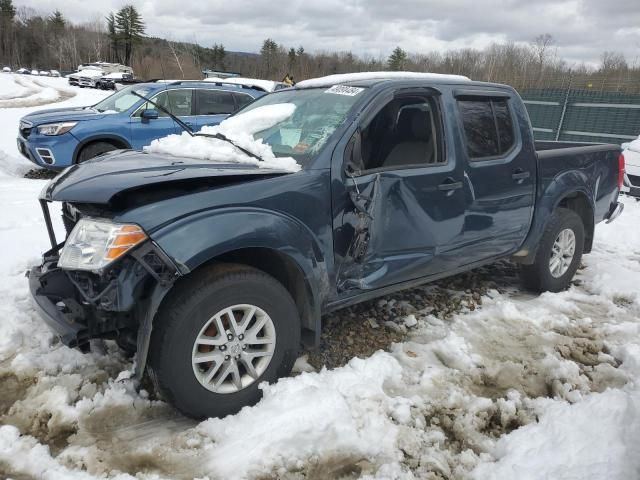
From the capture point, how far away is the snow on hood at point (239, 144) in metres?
2.99

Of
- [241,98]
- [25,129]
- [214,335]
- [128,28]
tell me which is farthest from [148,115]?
[128,28]

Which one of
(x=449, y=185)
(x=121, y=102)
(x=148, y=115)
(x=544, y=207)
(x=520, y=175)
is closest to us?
(x=449, y=185)

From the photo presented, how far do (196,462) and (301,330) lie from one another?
989 millimetres

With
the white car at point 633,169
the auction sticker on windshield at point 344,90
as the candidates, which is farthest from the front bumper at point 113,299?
the white car at point 633,169

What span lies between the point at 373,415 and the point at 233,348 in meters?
0.86

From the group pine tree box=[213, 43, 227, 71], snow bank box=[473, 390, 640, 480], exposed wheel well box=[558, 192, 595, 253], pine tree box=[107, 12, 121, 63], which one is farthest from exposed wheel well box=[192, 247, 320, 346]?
pine tree box=[107, 12, 121, 63]

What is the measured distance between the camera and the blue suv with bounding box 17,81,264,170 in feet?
25.8

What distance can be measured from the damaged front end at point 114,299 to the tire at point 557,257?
344 centimetres

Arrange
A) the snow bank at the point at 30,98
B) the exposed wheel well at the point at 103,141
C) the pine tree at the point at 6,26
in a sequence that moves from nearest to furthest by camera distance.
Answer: the exposed wheel well at the point at 103,141
the snow bank at the point at 30,98
the pine tree at the point at 6,26

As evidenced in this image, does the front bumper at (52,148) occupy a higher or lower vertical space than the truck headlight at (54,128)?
lower

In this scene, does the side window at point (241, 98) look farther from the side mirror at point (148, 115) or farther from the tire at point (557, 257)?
the tire at point (557, 257)

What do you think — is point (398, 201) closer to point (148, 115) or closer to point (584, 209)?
point (584, 209)

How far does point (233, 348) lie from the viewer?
8.66ft

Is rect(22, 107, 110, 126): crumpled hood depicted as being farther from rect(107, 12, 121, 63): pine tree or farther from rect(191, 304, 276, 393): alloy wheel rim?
rect(107, 12, 121, 63): pine tree
